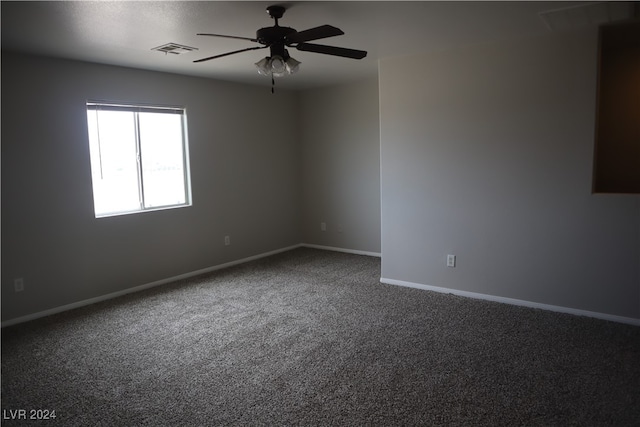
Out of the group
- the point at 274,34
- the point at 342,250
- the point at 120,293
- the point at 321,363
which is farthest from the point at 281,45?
the point at 342,250

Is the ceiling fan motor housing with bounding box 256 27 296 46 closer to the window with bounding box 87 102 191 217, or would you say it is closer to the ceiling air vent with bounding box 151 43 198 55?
the ceiling air vent with bounding box 151 43 198 55

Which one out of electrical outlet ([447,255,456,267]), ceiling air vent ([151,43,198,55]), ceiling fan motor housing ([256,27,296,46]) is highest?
ceiling air vent ([151,43,198,55])

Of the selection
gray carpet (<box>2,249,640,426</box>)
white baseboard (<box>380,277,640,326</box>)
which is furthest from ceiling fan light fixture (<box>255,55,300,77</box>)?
white baseboard (<box>380,277,640,326</box>)

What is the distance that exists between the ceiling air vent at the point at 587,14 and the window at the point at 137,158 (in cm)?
379

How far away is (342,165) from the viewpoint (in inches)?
238

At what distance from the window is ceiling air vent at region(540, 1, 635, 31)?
12.4ft

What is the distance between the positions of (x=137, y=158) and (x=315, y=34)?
2878 mm

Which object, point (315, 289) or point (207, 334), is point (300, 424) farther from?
point (315, 289)

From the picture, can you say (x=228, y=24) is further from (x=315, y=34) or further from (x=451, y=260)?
(x=451, y=260)

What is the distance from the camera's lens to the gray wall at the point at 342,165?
5730mm

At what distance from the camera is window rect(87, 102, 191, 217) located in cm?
426

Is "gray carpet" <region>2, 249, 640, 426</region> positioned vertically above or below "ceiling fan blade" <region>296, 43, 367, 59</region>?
below

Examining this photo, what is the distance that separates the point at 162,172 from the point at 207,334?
225cm

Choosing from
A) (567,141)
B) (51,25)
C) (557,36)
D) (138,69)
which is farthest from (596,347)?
(138,69)
